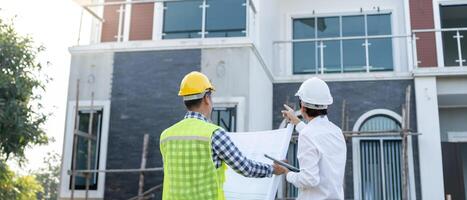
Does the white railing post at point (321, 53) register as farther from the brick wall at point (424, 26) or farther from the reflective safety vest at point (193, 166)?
the reflective safety vest at point (193, 166)

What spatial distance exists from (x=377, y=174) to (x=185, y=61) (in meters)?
3.97

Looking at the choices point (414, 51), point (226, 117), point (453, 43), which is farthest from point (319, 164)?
point (453, 43)

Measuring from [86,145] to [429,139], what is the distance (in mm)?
5739

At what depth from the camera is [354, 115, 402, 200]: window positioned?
29.8ft

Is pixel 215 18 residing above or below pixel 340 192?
above

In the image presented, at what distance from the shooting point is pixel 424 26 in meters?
10.1

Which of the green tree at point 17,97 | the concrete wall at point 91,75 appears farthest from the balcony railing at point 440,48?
the green tree at point 17,97

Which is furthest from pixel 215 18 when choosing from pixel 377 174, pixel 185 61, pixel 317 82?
pixel 317 82

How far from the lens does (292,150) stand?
924 cm

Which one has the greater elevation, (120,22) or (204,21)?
(120,22)

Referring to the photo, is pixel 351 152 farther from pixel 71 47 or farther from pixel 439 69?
pixel 71 47

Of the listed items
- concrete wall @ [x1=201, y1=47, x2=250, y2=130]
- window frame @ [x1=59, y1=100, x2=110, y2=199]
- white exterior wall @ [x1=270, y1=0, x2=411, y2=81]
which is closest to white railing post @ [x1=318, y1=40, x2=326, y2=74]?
white exterior wall @ [x1=270, y1=0, x2=411, y2=81]

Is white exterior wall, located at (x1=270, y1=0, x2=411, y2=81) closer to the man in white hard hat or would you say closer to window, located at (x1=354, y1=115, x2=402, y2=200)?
window, located at (x1=354, y1=115, x2=402, y2=200)

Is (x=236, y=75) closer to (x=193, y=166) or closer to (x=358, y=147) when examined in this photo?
(x=358, y=147)
